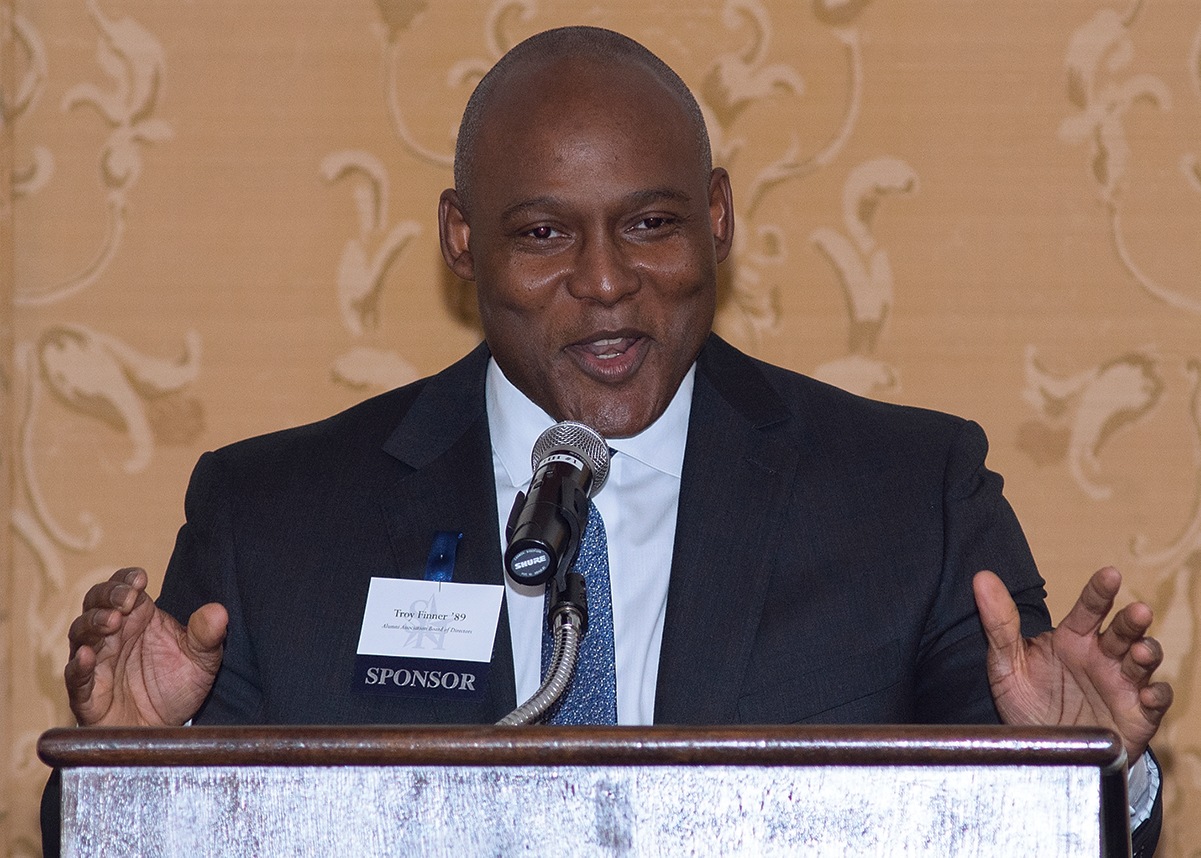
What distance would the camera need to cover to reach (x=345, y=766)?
0.88 meters

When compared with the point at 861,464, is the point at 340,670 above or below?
below

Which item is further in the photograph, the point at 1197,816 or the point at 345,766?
the point at 1197,816

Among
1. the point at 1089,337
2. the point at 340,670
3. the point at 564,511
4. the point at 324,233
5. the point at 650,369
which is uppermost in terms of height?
the point at 324,233

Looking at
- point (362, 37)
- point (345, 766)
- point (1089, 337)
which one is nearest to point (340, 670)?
point (345, 766)

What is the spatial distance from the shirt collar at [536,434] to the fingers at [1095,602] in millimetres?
696

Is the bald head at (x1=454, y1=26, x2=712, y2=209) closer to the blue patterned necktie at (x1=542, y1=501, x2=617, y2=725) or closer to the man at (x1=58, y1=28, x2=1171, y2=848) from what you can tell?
the man at (x1=58, y1=28, x2=1171, y2=848)

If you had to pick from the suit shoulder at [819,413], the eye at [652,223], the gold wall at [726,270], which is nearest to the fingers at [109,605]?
the eye at [652,223]

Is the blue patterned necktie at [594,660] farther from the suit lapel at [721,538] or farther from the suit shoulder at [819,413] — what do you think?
the suit shoulder at [819,413]

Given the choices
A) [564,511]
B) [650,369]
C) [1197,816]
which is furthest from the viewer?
[1197,816]

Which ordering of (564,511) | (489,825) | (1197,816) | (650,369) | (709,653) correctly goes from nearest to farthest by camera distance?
(489,825) → (564,511) → (709,653) → (650,369) → (1197,816)

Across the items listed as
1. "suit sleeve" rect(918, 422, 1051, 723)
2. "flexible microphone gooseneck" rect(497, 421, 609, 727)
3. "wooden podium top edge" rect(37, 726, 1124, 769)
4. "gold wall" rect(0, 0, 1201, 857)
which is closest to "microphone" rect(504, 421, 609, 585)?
"flexible microphone gooseneck" rect(497, 421, 609, 727)

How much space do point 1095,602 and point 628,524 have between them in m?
0.73

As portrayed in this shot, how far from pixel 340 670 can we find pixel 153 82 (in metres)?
1.25

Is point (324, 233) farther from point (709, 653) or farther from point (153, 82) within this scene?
point (709, 653)
